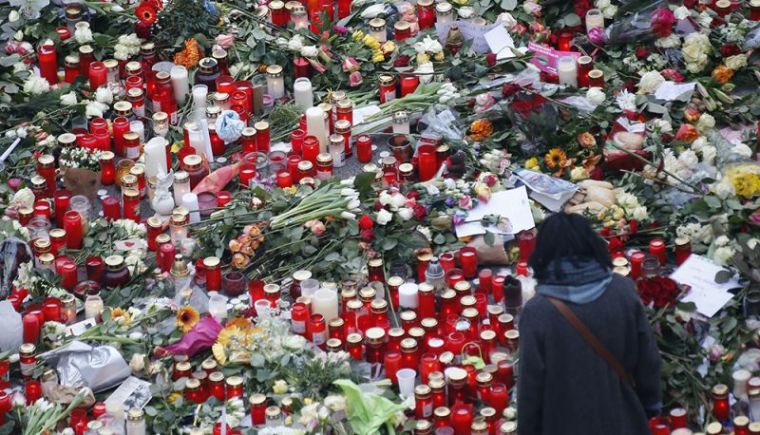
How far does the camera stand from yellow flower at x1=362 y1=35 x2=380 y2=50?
7.48m

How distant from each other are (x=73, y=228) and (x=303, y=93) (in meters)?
1.28

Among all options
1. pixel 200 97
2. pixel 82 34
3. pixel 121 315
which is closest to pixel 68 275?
pixel 121 315

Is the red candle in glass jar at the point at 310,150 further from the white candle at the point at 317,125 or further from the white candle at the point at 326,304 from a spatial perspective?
the white candle at the point at 326,304

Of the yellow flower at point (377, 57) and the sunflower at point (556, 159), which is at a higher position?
the sunflower at point (556, 159)

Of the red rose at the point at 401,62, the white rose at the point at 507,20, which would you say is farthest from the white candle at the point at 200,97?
the white rose at the point at 507,20

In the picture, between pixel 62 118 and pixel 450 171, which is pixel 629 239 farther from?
pixel 62 118

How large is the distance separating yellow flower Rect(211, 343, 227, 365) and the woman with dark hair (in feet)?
4.76

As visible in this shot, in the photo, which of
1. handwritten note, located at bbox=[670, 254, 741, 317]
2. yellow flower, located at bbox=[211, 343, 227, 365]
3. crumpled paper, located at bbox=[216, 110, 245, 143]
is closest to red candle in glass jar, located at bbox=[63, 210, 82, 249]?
crumpled paper, located at bbox=[216, 110, 245, 143]

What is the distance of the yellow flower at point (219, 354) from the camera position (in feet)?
19.1

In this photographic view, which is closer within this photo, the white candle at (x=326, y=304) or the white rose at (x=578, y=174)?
the white candle at (x=326, y=304)

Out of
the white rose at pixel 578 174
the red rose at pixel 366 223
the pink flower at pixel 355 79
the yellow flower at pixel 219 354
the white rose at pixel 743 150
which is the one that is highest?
the white rose at pixel 743 150

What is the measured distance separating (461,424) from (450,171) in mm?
1463

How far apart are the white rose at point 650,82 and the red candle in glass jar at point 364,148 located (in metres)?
1.17

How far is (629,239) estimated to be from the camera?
6.31 meters
